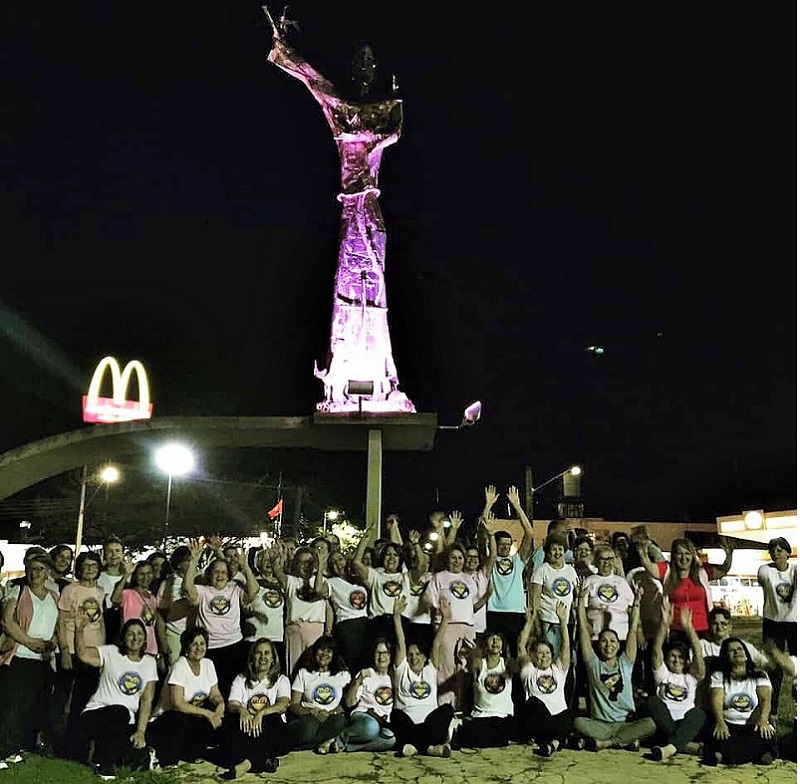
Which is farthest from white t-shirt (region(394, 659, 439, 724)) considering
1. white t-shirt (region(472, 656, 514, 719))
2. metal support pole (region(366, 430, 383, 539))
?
metal support pole (region(366, 430, 383, 539))

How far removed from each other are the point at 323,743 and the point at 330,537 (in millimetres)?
2191

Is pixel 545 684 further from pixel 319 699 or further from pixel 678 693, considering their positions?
pixel 319 699

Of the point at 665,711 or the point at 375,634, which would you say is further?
the point at 375,634

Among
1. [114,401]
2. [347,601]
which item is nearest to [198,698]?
[347,601]

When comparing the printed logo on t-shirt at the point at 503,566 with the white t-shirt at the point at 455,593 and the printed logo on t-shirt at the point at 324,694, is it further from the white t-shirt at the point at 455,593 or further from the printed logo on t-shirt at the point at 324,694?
the printed logo on t-shirt at the point at 324,694

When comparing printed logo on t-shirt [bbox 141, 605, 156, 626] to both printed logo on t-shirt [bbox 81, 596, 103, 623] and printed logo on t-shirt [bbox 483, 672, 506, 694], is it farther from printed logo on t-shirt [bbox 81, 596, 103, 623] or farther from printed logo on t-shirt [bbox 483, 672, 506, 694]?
printed logo on t-shirt [bbox 483, 672, 506, 694]

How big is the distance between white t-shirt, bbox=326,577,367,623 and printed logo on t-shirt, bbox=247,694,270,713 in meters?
1.23

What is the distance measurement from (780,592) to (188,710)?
506cm

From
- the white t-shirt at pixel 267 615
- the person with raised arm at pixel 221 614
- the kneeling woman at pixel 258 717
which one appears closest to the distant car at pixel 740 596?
the white t-shirt at pixel 267 615

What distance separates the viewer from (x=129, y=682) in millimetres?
6113

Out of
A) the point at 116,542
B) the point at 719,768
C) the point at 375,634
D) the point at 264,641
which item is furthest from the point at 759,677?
the point at 116,542

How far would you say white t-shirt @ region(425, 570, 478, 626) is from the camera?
6.99m

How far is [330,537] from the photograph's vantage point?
8.20 meters

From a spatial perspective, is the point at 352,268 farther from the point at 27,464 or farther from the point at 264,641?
the point at 264,641
